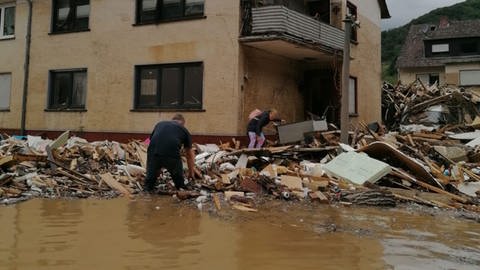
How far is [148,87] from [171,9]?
283 centimetres

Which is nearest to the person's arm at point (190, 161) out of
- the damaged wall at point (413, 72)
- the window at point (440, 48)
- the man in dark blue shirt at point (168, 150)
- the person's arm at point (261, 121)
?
the man in dark blue shirt at point (168, 150)

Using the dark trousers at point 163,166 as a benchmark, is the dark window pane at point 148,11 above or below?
above

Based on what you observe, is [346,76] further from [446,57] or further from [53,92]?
[446,57]

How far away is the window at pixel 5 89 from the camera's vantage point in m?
20.0

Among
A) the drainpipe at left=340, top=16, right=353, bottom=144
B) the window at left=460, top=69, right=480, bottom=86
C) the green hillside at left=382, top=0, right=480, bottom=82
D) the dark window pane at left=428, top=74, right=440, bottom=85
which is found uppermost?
the green hillside at left=382, top=0, right=480, bottom=82

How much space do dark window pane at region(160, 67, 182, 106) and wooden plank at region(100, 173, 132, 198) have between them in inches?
227

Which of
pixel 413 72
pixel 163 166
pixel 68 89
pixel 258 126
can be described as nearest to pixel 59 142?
pixel 163 166

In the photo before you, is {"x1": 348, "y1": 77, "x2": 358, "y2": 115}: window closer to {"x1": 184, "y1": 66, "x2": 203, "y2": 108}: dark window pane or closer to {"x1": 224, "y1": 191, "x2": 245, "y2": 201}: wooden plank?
{"x1": 184, "y1": 66, "x2": 203, "y2": 108}: dark window pane

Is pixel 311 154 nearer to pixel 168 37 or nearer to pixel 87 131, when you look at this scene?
pixel 168 37

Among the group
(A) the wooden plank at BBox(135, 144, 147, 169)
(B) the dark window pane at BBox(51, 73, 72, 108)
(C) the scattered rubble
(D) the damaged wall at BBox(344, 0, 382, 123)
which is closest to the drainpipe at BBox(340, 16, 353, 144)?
(C) the scattered rubble

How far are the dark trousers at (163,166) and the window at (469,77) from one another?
36343 millimetres

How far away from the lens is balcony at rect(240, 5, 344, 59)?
14336 millimetres

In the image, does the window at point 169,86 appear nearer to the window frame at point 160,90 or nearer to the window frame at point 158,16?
the window frame at point 160,90

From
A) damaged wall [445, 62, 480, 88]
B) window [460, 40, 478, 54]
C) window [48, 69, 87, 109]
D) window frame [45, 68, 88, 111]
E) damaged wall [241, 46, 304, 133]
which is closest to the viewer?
damaged wall [241, 46, 304, 133]
